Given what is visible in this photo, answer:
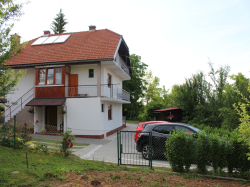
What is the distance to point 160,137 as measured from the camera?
8.59 meters

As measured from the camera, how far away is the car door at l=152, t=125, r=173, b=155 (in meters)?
8.52

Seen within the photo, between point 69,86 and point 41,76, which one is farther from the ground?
point 41,76

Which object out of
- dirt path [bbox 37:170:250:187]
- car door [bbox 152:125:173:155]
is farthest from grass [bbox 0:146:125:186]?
car door [bbox 152:125:173:155]

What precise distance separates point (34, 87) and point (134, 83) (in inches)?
980

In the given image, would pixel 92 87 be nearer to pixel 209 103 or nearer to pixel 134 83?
pixel 209 103

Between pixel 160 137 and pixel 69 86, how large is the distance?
30.9 ft

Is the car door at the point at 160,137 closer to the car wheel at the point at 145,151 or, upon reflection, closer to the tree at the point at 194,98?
the car wheel at the point at 145,151

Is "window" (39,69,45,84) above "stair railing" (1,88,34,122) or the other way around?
above

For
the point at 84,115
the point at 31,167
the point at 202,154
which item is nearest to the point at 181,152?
the point at 202,154

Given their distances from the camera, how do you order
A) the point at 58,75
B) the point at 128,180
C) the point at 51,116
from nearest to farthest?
the point at 128,180
the point at 58,75
the point at 51,116

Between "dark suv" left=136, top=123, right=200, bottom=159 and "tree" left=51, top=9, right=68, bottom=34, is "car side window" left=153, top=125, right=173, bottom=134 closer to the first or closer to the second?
"dark suv" left=136, top=123, right=200, bottom=159

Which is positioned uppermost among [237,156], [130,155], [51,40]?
[51,40]

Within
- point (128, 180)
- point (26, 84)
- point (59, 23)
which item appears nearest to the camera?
point (128, 180)

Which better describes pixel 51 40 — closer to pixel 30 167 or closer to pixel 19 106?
pixel 19 106
